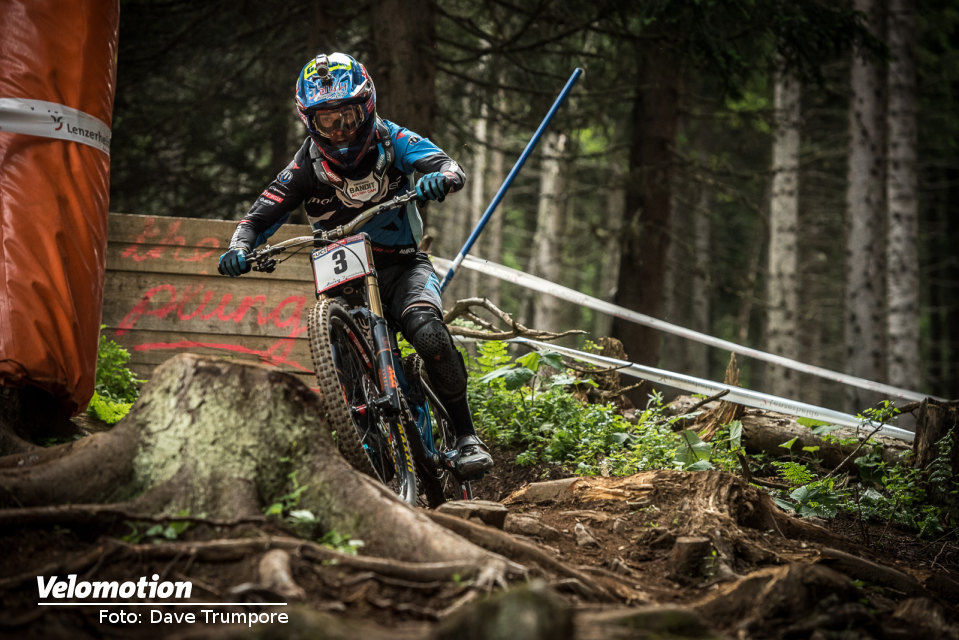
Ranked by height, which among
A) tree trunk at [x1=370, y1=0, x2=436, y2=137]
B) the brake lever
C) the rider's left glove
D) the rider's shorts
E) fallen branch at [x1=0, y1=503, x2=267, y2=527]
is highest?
tree trunk at [x1=370, y1=0, x2=436, y2=137]

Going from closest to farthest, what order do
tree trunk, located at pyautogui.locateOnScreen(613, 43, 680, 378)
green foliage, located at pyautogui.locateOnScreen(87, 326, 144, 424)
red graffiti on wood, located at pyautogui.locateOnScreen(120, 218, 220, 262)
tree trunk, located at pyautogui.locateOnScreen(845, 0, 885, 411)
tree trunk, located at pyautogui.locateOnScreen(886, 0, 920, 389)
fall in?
green foliage, located at pyautogui.locateOnScreen(87, 326, 144, 424) < red graffiti on wood, located at pyautogui.locateOnScreen(120, 218, 220, 262) < tree trunk, located at pyautogui.locateOnScreen(613, 43, 680, 378) < tree trunk, located at pyautogui.locateOnScreen(845, 0, 885, 411) < tree trunk, located at pyautogui.locateOnScreen(886, 0, 920, 389)

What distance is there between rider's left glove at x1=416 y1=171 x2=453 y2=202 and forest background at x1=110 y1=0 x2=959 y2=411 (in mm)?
3710

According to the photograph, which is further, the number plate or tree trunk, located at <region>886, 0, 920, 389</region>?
tree trunk, located at <region>886, 0, 920, 389</region>

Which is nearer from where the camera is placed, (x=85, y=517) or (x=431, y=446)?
(x=85, y=517)

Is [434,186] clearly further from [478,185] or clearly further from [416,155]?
[478,185]

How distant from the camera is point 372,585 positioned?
253 cm

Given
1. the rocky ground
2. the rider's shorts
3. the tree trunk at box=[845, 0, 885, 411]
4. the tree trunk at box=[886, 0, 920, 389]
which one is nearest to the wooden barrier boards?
the rider's shorts

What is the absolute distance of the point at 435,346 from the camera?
4.41 meters

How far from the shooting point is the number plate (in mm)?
4211

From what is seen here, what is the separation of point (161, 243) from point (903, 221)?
36.4ft

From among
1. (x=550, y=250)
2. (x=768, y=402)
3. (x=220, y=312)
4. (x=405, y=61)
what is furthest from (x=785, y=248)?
(x=220, y=312)

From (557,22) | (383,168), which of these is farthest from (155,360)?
(557,22)

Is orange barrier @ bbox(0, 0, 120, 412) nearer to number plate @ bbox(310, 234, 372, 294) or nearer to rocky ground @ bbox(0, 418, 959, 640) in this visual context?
number plate @ bbox(310, 234, 372, 294)

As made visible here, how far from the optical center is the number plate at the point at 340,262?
13.8 ft
